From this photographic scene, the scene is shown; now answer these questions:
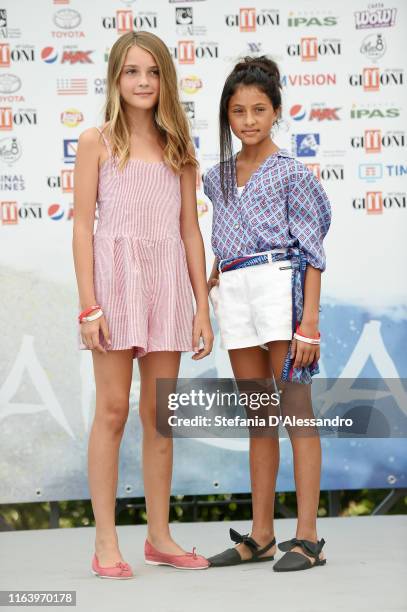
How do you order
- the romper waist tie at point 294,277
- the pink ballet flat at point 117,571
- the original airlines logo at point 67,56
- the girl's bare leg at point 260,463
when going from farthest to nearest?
the original airlines logo at point 67,56 → the girl's bare leg at point 260,463 → the romper waist tie at point 294,277 → the pink ballet flat at point 117,571

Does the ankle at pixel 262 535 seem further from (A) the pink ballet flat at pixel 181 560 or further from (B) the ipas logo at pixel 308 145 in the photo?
(B) the ipas logo at pixel 308 145

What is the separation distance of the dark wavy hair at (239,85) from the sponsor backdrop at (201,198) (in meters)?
0.98

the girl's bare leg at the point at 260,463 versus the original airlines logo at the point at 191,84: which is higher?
the original airlines logo at the point at 191,84

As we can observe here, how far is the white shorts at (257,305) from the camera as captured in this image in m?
3.09

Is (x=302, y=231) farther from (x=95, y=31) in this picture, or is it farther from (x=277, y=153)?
(x=95, y=31)

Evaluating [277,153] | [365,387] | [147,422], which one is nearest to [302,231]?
[277,153]

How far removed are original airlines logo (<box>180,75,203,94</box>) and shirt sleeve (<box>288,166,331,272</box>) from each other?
1.26 metres

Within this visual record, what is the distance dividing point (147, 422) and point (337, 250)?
1.42 metres

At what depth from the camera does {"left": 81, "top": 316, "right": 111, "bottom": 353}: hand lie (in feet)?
9.92

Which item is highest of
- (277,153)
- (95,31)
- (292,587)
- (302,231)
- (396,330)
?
(95,31)

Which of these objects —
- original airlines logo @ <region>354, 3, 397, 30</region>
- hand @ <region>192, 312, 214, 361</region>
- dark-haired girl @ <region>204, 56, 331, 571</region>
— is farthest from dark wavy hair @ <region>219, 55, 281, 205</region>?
original airlines logo @ <region>354, 3, 397, 30</region>

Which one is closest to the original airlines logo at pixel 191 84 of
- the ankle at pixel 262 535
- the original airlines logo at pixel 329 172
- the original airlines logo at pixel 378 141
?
the original airlines logo at pixel 329 172

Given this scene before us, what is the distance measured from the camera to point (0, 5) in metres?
4.24

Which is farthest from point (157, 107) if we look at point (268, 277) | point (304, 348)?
point (304, 348)
